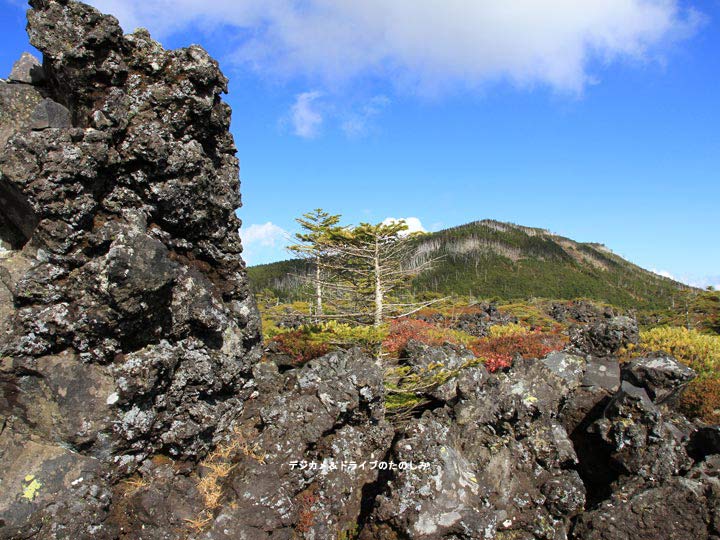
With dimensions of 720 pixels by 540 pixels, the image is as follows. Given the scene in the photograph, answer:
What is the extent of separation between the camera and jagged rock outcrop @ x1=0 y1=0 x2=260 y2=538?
22.9 ft

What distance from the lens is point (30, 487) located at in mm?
6668

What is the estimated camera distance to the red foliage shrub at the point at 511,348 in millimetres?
16812

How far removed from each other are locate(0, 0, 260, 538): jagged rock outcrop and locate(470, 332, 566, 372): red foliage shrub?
11648 millimetres

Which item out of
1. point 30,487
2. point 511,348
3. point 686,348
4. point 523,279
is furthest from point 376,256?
point 523,279

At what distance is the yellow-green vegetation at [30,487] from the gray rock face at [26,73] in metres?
7.74

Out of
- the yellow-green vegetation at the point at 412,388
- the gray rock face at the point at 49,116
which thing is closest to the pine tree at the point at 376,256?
the yellow-green vegetation at the point at 412,388

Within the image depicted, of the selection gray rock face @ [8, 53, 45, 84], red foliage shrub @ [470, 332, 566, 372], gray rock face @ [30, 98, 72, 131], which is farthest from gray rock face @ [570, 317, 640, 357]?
gray rock face @ [8, 53, 45, 84]

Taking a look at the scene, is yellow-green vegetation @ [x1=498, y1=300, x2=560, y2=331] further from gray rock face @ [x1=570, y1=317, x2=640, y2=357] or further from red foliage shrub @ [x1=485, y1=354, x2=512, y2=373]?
red foliage shrub @ [x1=485, y1=354, x2=512, y2=373]

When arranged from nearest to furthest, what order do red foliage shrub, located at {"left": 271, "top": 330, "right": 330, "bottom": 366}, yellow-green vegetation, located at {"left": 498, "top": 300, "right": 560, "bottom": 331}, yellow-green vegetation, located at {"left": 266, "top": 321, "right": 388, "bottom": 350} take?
yellow-green vegetation, located at {"left": 266, "top": 321, "right": 388, "bottom": 350} < red foliage shrub, located at {"left": 271, "top": 330, "right": 330, "bottom": 366} < yellow-green vegetation, located at {"left": 498, "top": 300, "right": 560, "bottom": 331}

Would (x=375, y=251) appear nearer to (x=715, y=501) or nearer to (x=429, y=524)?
(x=429, y=524)

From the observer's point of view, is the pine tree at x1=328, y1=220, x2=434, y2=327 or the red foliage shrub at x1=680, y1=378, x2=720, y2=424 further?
the pine tree at x1=328, y1=220, x2=434, y2=327

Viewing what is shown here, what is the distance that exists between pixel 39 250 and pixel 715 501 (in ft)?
45.1

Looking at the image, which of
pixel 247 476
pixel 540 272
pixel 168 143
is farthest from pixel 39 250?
pixel 540 272

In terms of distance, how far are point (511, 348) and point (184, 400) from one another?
15375 mm
